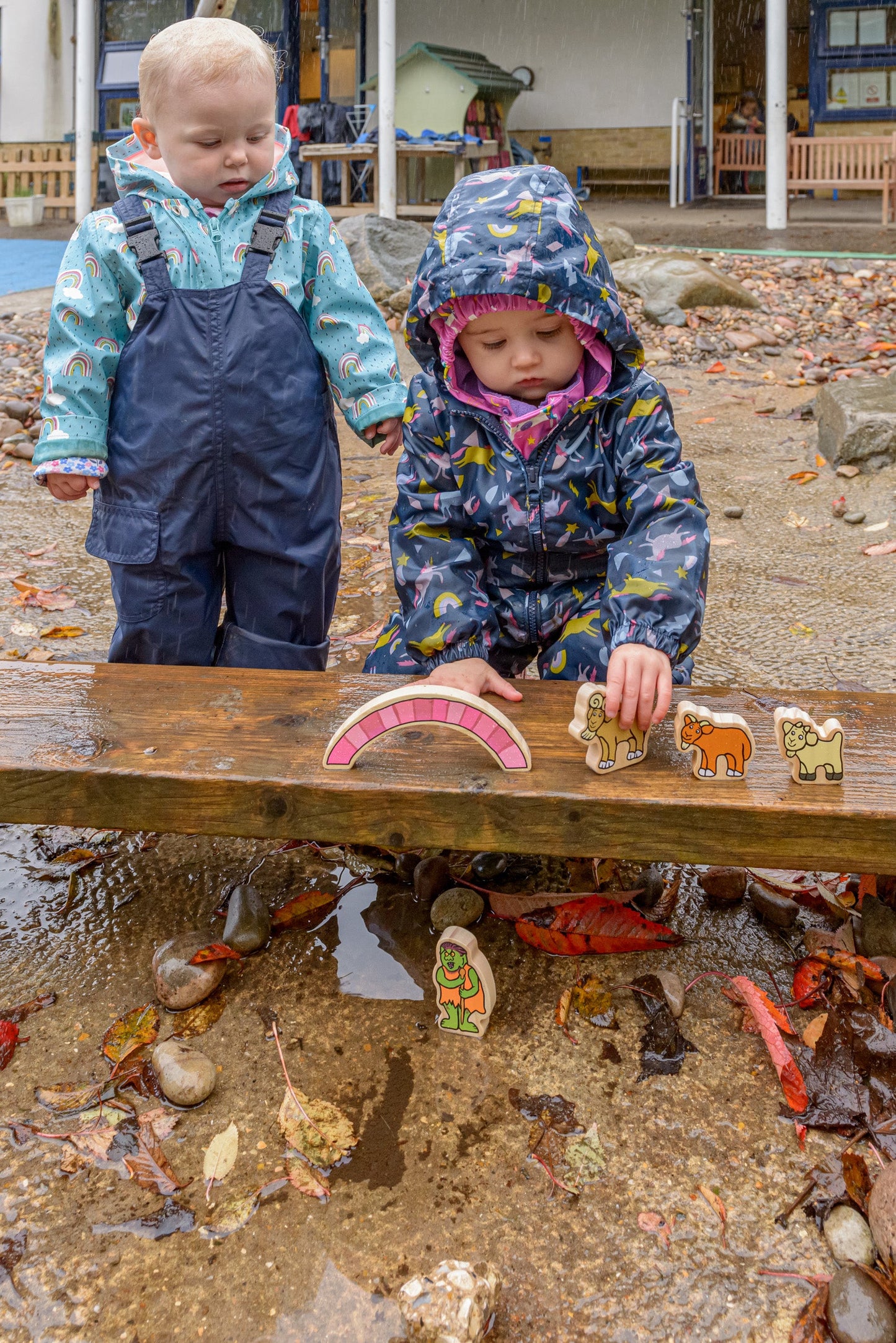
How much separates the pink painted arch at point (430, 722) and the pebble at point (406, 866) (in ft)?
2.09

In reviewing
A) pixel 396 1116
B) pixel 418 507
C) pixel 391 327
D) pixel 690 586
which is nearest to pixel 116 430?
pixel 418 507

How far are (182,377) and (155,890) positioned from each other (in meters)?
1.12

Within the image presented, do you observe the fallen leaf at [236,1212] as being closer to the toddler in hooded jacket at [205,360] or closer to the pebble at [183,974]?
the pebble at [183,974]

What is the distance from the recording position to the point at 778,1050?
193 cm

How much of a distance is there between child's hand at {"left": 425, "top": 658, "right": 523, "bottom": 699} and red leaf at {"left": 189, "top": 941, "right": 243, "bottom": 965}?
0.65 metres

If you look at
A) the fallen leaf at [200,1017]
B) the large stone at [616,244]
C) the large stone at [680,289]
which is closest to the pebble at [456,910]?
the fallen leaf at [200,1017]

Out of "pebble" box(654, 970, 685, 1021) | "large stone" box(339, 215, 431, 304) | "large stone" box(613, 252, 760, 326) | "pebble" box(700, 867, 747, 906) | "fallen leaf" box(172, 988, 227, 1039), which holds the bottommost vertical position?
"fallen leaf" box(172, 988, 227, 1039)

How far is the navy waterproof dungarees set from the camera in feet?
8.25

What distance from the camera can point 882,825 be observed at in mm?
1768

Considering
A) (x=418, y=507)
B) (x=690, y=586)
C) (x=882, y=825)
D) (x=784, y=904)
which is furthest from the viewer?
(x=418, y=507)

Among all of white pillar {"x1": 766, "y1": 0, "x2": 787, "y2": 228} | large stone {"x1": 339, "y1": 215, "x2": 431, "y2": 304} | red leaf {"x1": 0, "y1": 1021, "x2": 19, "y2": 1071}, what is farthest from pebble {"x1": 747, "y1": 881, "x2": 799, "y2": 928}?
white pillar {"x1": 766, "y1": 0, "x2": 787, "y2": 228}

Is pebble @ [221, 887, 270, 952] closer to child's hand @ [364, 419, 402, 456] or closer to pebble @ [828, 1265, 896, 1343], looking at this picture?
child's hand @ [364, 419, 402, 456]

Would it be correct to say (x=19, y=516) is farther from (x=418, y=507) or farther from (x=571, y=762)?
(x=571, y=762)

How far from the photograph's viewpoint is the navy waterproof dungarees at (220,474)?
2.51 m
